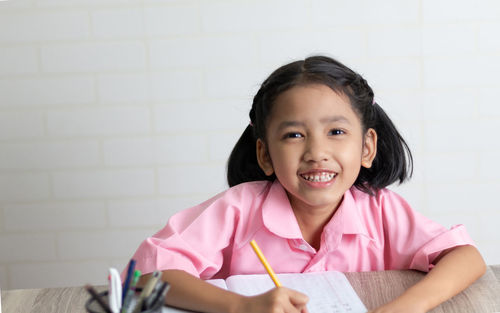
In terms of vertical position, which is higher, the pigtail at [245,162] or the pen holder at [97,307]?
the pigtail at [245,162]

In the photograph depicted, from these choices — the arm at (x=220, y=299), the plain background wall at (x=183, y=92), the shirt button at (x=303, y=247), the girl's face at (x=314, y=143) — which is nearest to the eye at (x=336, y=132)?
the girl's face at (x=314, y=143)

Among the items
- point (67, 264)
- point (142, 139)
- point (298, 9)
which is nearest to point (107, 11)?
point (142, 139)

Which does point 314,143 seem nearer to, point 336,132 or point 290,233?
point 336,132

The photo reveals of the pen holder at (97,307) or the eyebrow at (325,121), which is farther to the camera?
the eyebrow at (325,121)

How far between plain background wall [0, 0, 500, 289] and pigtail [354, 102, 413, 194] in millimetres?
866

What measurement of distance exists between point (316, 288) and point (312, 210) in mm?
315

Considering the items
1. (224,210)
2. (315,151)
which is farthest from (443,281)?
(224,210)

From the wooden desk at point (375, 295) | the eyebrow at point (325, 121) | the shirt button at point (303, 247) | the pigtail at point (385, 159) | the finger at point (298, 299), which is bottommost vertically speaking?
the wooden desk at point (375, 295)

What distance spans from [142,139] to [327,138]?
1.22m

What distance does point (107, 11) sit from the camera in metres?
2.37

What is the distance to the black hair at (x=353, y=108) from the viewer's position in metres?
1.41

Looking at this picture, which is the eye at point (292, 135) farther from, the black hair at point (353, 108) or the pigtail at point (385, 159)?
the pigtail at point (385, 159)

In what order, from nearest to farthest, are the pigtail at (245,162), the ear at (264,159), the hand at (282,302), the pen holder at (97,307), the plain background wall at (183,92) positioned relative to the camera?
the pen holder at (97,307)
the hand at (282,302)
the ear at (264,159)
the pigtail at (245,162)
the plain background wall at (183,92)

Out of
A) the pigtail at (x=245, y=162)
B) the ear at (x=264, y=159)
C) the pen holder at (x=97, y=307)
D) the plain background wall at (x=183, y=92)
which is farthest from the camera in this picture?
the plain background wall at (x=183, y=92)
